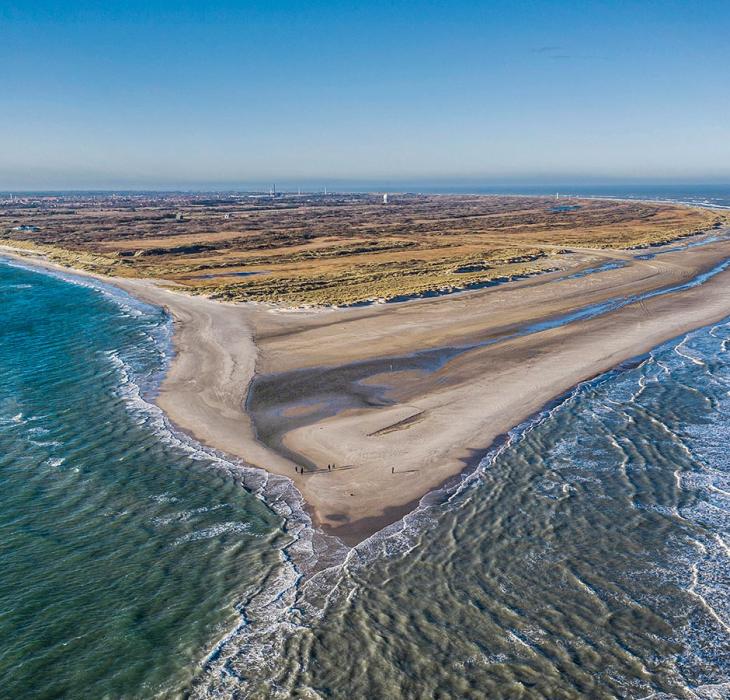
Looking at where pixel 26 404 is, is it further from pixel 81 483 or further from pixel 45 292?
pixel 45 292

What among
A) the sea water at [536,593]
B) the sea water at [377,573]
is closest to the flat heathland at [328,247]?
the sea water at [377,573]

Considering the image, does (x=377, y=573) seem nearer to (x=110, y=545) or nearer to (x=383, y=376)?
(x=110, y=545)

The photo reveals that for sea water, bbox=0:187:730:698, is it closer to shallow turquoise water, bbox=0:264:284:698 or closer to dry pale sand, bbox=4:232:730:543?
shallow turquoise water, bbox=0:264:284:698

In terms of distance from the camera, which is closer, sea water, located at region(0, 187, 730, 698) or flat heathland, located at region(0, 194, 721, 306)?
sea water, located at region(0, 187, 730, 698)

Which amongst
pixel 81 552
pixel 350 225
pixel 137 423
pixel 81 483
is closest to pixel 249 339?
pixel 137 423

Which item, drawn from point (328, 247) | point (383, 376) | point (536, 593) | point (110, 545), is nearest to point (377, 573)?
point (536, 593)

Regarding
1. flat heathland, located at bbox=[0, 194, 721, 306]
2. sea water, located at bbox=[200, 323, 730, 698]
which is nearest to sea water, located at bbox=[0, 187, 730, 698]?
sea water, located at bbox=[200, 323, 730, 698]
